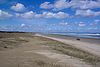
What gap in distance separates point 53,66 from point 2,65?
410 cm

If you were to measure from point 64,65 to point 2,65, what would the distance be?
5053 mm

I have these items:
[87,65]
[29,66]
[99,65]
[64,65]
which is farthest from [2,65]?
[99,65]

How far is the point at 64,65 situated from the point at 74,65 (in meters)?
0.89

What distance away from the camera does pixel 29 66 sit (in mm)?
13766

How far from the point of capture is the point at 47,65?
14039mm

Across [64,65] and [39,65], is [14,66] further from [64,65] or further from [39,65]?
[64,65]

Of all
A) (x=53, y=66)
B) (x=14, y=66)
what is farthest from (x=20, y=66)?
(x=53, y=66)

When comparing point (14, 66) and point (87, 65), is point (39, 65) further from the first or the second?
point (87, 65)

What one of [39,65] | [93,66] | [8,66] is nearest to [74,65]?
[93,66]

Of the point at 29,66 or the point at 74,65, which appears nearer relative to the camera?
the point at 29,66

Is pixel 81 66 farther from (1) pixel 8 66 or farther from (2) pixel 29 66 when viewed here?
(1) pixel 8 66

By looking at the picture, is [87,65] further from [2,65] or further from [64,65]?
[2,65]

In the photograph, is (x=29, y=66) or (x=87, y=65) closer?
(x=29, y=66)

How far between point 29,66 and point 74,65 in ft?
12.5
